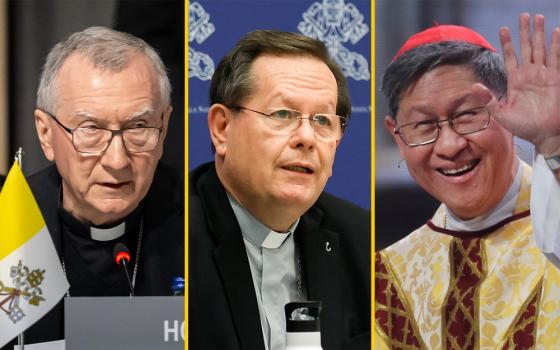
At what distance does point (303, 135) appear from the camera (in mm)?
4117

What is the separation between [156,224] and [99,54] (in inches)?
35.3

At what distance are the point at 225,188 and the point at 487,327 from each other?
1.48 meters

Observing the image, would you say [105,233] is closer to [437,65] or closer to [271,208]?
[271,208]

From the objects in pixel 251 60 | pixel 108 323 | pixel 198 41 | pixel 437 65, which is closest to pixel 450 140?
pixel 437 65

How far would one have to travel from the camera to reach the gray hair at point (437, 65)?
4.30 m

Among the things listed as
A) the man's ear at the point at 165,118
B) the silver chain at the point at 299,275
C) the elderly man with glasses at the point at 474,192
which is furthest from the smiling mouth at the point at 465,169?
the man's ear at the point at 165,118

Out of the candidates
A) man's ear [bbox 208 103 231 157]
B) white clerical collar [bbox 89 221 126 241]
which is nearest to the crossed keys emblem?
white clerical collar [bbox 89 221 126 241]

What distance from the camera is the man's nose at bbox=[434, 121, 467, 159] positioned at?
427cm

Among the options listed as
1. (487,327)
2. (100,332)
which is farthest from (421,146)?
(100,332)

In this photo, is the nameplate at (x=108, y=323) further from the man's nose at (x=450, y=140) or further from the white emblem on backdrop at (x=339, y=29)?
the man's nose at (x=450, y=140)

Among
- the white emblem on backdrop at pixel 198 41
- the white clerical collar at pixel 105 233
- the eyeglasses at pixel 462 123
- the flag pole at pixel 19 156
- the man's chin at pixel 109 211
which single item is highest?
the white emblem on backdrop at pixel 198 41

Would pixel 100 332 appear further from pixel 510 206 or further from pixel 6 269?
pixel 510 206

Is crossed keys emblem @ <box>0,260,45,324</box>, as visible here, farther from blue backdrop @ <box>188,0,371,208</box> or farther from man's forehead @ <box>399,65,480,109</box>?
man's forehead @ <box>399,65,480,109</box>

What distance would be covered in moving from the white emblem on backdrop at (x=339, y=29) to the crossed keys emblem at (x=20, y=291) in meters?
1.80
